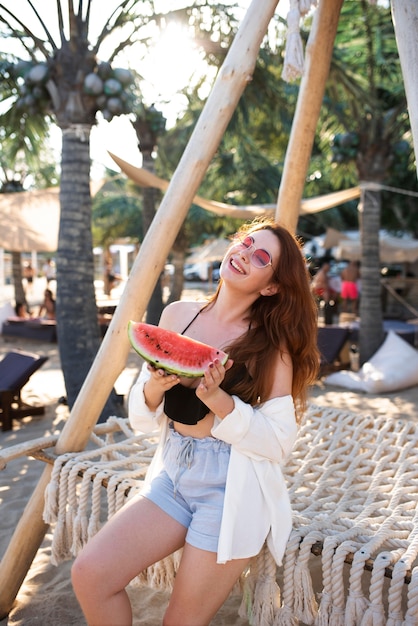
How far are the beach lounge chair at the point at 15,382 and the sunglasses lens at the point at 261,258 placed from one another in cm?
469

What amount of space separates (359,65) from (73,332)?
10626mm

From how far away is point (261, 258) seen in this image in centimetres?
231

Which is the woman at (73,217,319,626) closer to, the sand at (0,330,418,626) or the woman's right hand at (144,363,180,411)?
the woman's right hand at (144,363,180,411)

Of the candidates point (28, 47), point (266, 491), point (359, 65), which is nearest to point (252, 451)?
point (266, 491)

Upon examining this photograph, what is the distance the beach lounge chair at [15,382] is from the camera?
6.20 m

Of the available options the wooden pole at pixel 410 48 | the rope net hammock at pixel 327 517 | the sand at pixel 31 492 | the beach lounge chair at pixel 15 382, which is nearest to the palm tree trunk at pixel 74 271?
the beach lounge chair at pixel 15 382

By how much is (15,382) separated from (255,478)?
15.7ft

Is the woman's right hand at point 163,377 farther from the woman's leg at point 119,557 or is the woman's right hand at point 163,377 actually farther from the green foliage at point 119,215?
the green foliage at point 119,215

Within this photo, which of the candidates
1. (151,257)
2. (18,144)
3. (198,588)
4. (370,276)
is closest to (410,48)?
(151,257)

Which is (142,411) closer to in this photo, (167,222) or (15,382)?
(167,222)

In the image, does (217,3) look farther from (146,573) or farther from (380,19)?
(146,573)

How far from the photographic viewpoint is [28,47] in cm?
700

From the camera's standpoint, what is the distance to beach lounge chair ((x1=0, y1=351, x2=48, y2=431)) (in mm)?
6203

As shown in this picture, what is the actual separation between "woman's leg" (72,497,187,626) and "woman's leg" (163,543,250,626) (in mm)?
123
